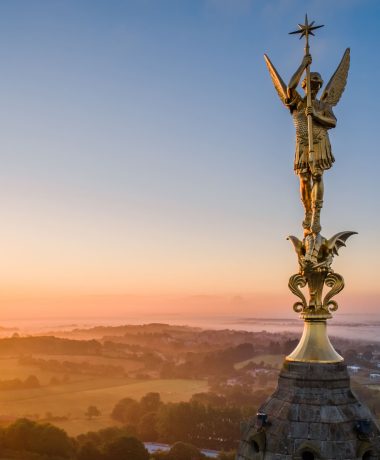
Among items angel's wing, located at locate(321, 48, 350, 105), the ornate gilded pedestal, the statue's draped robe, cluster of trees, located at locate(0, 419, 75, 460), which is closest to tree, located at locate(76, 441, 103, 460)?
cluster of trees, located at locate(0, 419, 75, 460)

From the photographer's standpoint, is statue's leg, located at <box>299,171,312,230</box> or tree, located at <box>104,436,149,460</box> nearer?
statue's leg, located at <box>299,171,312,230</box>

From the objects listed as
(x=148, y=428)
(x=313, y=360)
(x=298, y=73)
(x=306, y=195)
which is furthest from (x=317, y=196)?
(x=148, y=428)

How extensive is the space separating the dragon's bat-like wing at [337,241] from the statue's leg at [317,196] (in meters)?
0.43

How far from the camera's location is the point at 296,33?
11883 mm

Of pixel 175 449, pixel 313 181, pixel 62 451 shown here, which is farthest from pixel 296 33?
pixel 62 451

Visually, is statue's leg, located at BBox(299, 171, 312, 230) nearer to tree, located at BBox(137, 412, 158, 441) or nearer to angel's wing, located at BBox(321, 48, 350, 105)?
angel's wing, located at BBox(321, 48, 350, 105)

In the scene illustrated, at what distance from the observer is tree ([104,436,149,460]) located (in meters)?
43.3

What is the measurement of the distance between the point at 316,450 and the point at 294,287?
10.7 feet

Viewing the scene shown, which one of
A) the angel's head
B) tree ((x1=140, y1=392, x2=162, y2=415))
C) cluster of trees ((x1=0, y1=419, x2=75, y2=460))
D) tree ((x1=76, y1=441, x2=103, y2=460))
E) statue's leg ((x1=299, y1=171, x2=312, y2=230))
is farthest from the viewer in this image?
tree ((x1=140, y1=392, x2=162, y2=415))

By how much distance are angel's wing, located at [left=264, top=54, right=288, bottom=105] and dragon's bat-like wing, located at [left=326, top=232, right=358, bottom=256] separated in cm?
345

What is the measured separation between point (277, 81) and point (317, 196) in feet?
9.84

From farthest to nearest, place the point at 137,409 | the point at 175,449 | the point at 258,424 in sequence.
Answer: the point at 137,409 < the point at 175,449 < the point at 258,424

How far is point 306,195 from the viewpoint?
1152 cm

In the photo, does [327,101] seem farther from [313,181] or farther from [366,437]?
[366,437]
